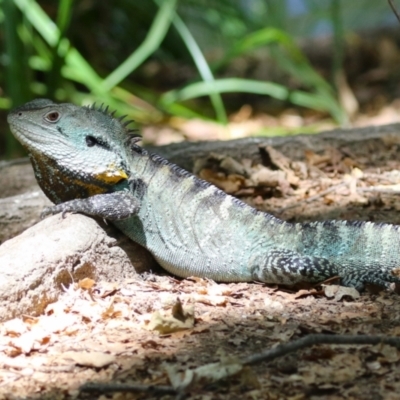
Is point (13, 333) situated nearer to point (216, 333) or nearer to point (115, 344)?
point (115, 344)

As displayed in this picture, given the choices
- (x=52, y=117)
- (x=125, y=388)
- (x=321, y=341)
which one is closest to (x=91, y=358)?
(x=125, y=388)

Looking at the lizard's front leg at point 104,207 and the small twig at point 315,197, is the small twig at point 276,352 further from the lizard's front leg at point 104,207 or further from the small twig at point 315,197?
the small twig at point 315,197

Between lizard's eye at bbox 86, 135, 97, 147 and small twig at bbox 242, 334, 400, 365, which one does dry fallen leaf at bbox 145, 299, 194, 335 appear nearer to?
small twig at bbox 242, 334, 400, 365

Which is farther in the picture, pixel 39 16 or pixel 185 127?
pixel 185 127

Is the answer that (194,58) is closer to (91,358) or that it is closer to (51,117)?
(51,117)

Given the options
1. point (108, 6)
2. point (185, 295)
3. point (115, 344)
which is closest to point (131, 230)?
point (185, 295)

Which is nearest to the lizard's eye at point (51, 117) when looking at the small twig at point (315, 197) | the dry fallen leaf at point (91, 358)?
the dry fallen leaf at point (91, 358)
